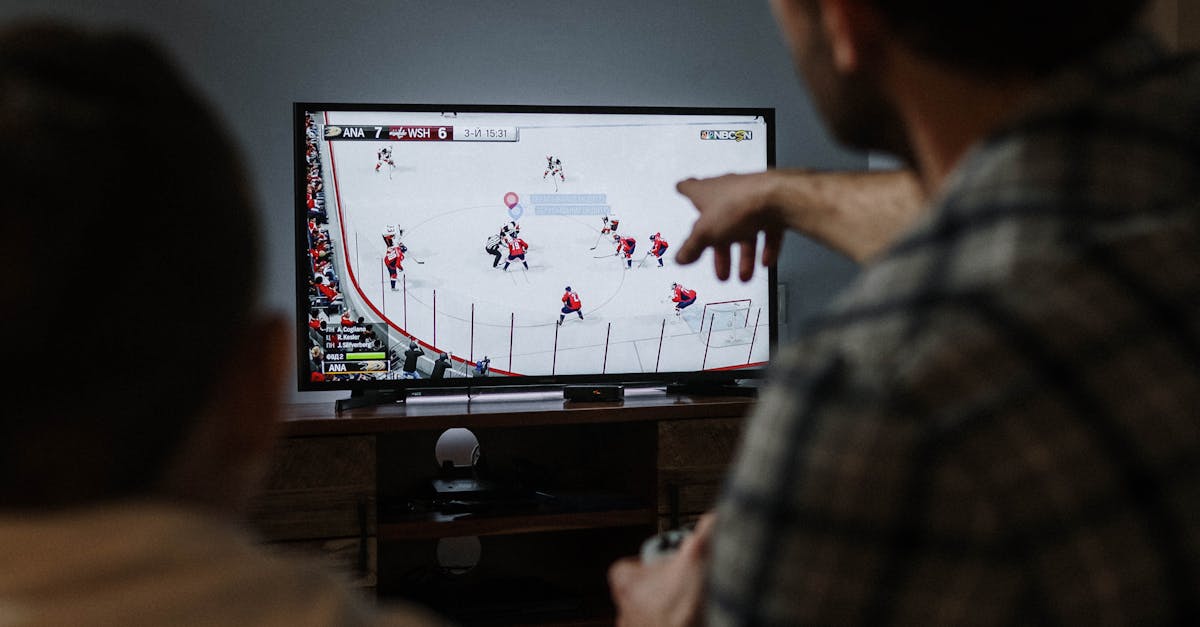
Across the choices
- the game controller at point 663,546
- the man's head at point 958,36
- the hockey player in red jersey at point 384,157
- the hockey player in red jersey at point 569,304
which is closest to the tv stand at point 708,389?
the hockey player in red jersey at point 569,304

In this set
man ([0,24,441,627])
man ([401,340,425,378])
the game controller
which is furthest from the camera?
man ([401,340,425,378])

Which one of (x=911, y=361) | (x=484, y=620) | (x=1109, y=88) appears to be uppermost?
(x=1109, y=88)

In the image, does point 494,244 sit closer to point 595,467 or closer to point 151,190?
point 595,467

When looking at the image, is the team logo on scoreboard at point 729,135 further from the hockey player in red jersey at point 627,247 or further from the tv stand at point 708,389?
the tv stand at point 708,389

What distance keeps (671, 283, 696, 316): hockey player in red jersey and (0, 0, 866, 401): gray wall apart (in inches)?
21.9

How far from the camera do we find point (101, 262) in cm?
44

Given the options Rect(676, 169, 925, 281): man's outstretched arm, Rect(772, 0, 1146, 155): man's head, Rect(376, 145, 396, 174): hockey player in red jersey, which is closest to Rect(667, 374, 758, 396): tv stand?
Rect(376, 145, 396, 174): hockey player in red jersey

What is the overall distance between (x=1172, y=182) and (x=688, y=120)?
242 cm

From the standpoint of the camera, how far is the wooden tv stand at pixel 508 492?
8.03ft

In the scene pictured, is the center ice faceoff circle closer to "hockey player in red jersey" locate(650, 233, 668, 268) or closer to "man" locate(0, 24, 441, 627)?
"hockey player in red jersey" locate(650, 233, 668, 268)

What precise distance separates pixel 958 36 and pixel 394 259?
2315 mm

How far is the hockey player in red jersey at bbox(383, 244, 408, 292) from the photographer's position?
2707mm

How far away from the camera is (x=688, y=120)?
284cm

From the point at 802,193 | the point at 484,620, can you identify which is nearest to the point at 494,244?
the point at 484,620
